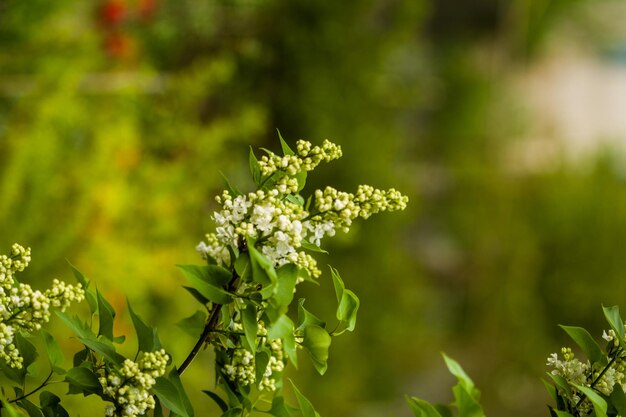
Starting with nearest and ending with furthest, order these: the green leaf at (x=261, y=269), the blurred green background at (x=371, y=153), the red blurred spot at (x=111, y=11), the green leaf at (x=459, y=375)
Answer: the green leaf at (x=261, y=269), the green leaf at (x=459, y=375), the blurred green background at (x=371, y=153), the red blurred spot at (x=111, y=11)

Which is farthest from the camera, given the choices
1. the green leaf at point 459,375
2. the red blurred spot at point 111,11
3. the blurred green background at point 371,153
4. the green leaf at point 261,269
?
the red blurred spot at point 111,11

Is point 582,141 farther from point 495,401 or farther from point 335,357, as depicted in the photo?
point 335,357

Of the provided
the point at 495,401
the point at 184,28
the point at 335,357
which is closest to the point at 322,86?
the point at 184,28

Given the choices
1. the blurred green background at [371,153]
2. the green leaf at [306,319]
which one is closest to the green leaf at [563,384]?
the green leaf at [306,319]

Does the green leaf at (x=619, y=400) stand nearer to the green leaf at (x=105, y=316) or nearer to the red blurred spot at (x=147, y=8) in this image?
the green leaf at (x=105, y=316)

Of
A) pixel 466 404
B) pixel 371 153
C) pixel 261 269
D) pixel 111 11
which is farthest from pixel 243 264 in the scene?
pixel 371 153

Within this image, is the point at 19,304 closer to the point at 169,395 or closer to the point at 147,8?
the point at 169,395

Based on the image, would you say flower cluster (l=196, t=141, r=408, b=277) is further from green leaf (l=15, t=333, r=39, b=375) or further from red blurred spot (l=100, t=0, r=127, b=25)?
red blurred spot (l=100, t=0, r=127, b=25)
